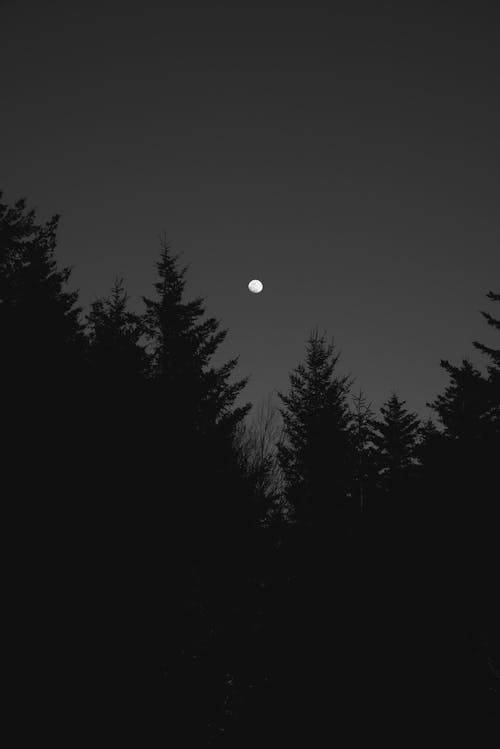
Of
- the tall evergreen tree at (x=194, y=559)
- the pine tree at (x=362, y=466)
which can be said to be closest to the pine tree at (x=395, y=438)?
the pine tree at (x=362, y=466)

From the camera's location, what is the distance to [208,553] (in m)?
7.75

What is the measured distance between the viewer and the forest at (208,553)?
519 centimetres

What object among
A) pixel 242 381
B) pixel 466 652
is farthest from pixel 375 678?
pixel 242 381

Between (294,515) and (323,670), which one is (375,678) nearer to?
(323,670)

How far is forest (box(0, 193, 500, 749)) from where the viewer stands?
519cm

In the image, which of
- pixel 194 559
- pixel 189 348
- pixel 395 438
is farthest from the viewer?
pixel 395 438

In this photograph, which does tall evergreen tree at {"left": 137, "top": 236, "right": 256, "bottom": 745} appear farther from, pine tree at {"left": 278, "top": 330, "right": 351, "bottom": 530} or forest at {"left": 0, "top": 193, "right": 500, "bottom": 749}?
pine tree at {"left": 278, "top": 330, "right": 351, "bottom": 530}

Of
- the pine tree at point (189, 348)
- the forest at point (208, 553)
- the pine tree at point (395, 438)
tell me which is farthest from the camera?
the pine tree at point (395, 438)

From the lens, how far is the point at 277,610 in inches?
483

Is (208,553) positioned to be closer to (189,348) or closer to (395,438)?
(189,348)

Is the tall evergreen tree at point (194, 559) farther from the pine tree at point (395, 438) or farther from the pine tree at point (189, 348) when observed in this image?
the pine tree at point (395, 438)

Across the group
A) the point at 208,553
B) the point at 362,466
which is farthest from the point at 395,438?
the point at 208,553

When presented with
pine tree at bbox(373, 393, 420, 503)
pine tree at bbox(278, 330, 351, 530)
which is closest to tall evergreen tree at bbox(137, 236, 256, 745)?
pine tree at bbox(278, 330, 351, 530)

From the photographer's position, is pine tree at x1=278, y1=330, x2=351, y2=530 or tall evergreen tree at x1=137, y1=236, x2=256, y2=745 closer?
tall evergreen tree at x1=137, y1=236, x2=256, y2=745
